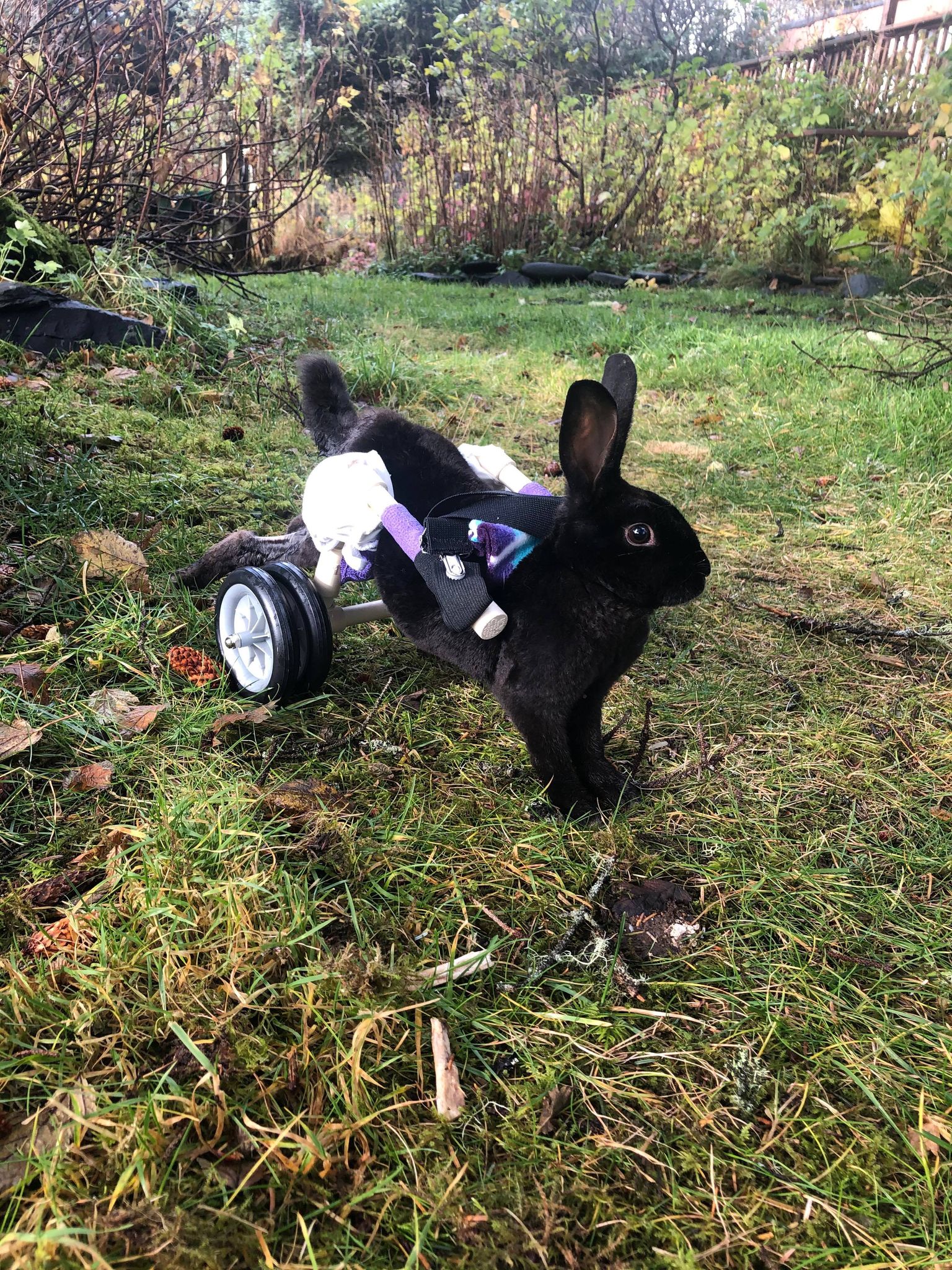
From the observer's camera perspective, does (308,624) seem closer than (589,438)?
No

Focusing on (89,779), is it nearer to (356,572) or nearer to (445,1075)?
(356,572)

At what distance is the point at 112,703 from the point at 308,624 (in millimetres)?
502

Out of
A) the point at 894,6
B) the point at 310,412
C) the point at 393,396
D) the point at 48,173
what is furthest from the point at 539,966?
the point at 894,6

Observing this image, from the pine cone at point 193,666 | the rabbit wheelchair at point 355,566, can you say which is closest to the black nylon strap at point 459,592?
the rabbit wheelchair at point 355,566

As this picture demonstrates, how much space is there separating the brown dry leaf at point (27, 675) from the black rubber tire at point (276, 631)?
0.48 metres

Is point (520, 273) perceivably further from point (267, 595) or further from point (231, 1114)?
point (231, 1114)

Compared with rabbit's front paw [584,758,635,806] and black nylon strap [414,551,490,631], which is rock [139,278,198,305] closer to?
black nylon strap [414,551,490,631]

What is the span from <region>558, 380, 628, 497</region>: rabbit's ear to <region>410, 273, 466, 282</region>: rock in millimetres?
9600

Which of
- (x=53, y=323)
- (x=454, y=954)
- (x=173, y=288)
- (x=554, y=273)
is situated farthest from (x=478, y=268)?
(x=454, y=954)

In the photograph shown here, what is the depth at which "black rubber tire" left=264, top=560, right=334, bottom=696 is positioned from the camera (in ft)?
6.75

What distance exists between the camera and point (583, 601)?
5.79 ft

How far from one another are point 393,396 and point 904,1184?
4.21 meters

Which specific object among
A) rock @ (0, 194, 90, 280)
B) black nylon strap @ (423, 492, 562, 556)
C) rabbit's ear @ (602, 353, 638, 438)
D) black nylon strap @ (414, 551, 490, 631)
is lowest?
black nylon strap @ (414, 551, 490, 631)

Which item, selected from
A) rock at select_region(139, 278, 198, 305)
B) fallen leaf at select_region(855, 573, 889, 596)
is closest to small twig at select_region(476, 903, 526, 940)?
fallen leaf at select_region(855, 573, 889, 596)
